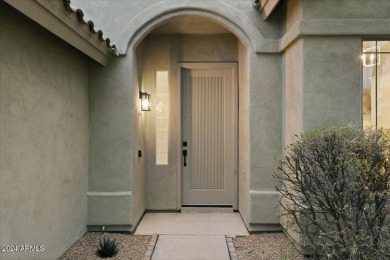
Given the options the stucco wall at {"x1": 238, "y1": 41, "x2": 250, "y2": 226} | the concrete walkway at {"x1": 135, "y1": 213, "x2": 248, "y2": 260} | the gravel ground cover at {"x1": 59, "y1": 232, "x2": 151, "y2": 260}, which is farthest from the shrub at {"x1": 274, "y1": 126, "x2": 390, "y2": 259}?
the gravel ground cover at {"x1": 59, "y1": 232, "x2": 151, "y2": 260}

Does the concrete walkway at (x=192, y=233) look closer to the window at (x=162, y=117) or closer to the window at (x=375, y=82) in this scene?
the window at (x=162, y=117)

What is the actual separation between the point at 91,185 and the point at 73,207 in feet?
2.52

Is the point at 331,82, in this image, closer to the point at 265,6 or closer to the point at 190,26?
the point at 265,6

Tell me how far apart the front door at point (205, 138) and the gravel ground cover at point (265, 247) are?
1962 mm

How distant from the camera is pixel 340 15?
4953 millimetres

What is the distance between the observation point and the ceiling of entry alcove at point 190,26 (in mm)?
6595

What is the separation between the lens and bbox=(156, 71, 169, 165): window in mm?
7723

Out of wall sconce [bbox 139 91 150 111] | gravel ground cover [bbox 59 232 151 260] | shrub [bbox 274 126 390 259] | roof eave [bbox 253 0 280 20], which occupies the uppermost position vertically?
roof eave [bbox 253 0 280 20]

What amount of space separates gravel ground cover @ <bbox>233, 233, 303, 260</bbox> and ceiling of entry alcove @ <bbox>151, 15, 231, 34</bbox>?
431 centimetres

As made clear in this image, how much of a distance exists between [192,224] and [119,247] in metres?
1.72

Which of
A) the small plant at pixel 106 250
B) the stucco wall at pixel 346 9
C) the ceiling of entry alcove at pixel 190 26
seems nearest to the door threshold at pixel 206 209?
the small plant at pixel 106 250

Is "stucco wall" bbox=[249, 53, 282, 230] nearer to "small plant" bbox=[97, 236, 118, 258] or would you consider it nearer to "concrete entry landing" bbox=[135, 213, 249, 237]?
"concrete entry landing" bbox=[135, 213, 249, 237]

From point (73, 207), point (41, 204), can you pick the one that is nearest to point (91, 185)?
point (73, 207)

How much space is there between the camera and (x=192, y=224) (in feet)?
21.9
